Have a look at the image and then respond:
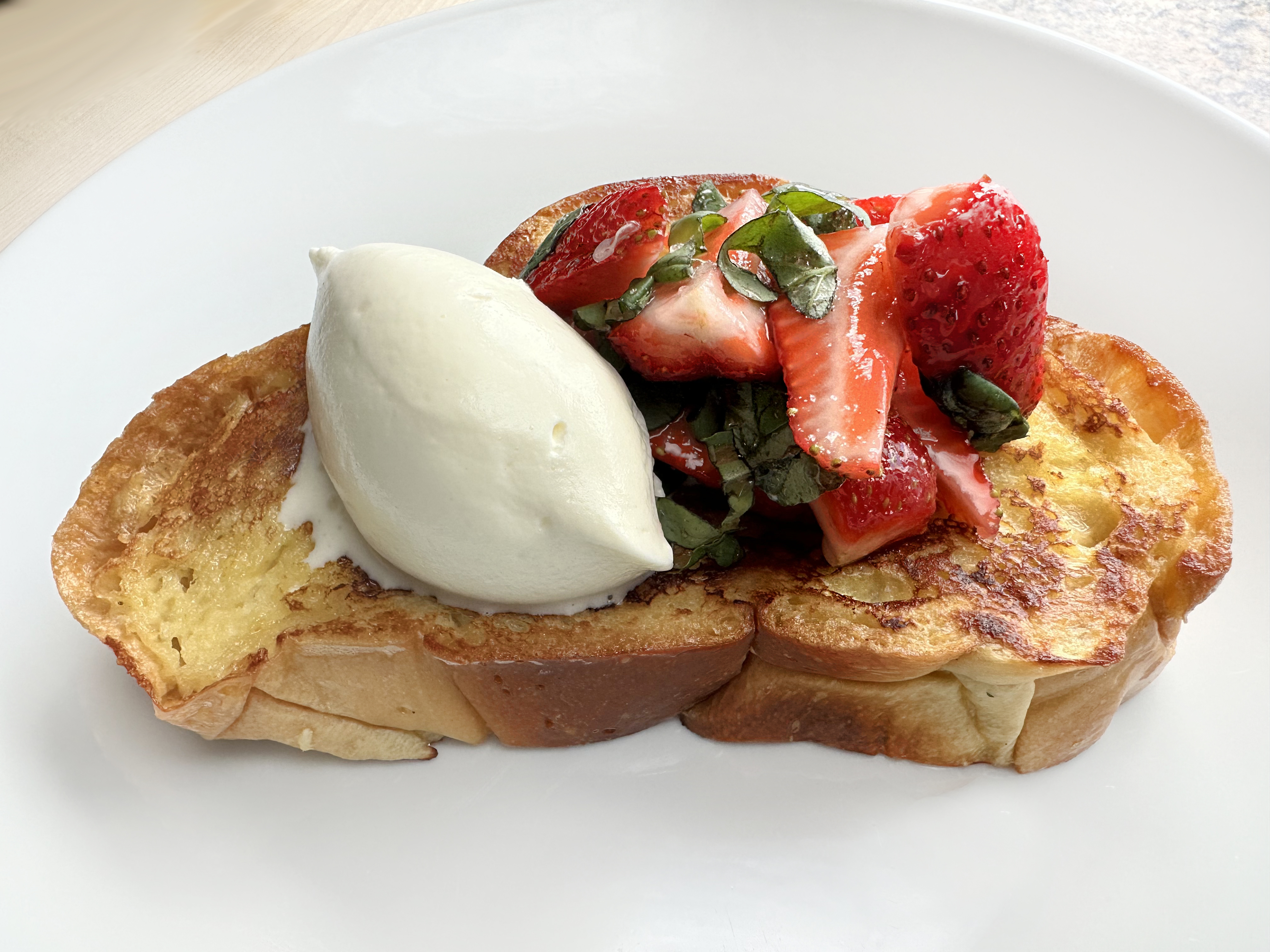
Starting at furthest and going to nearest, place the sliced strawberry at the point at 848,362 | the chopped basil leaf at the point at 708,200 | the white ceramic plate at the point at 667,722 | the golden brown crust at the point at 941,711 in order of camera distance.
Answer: the chopped basil leaf at the point at 708,200 → the golden brown crust at the point at 941,711 → the white ceramic plate at the point at 667,722 → the sliced strawberry at the point at 848,362

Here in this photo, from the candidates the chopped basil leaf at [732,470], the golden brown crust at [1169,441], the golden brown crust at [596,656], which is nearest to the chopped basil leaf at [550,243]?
the chopped basil leaf at [732,470]

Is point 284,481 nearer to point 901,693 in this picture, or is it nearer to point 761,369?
point 761,369

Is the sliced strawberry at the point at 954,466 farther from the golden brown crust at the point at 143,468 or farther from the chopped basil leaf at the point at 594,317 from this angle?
the golden brown crust at the point at 143,468

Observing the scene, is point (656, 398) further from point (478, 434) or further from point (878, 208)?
point (878, 208)

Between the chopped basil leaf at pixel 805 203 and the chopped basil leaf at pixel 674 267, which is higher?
the chopped basil leaf at pixel 805 203

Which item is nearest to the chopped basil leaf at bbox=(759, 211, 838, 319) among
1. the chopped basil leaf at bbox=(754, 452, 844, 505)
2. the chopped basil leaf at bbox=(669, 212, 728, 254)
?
the chopped basil leaf at bbox=(669, 212, 728, 254)

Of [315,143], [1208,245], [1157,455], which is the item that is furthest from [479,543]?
[1208,245]

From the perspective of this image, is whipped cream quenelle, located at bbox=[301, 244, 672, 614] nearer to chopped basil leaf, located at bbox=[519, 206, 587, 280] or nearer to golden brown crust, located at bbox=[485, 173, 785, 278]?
chopped basil leaf, located at bbox=[519, 206, 587, 280]
